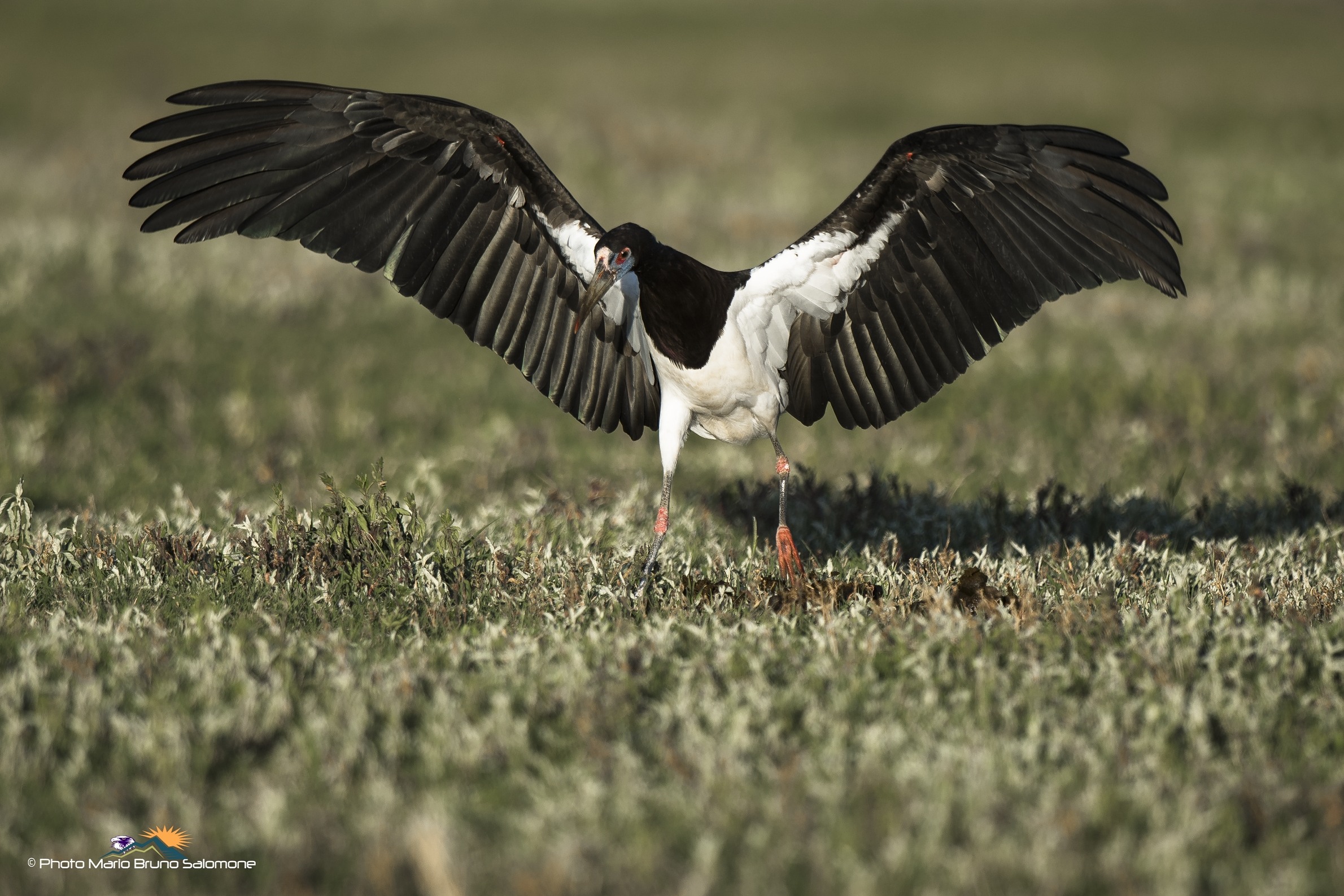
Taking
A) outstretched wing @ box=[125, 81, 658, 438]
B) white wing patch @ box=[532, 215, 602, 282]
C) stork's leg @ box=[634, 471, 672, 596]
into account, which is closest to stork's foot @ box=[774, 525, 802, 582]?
stork's leg @ box=[634, 471, 672, 596]

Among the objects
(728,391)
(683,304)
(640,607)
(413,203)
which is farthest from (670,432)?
(413,203)

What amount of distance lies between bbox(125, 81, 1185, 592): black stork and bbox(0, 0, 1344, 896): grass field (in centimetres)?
85

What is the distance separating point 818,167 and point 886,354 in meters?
15.1

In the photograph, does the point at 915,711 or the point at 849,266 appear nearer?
the point at 915,711

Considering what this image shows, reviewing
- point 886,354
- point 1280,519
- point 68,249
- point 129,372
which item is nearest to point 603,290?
point 886,354

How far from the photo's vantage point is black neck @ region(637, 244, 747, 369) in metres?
5.88

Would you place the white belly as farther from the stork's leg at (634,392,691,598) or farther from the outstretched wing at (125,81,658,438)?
the outstretched wing at (125,81,658,438)

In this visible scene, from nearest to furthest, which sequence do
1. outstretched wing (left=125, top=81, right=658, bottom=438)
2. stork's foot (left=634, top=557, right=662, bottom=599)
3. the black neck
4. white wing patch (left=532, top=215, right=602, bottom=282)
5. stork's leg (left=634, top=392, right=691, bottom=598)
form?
stork's foot (left=634, top=557, right=662, bottom=599) → outstretched wing (left=125, top=81, right=658, bottom=438) → the black neck → white wing patch (left=532, top=215, right=602, bottom=282) → stork's leg (left=634, top=392, right=691, bottom=598)

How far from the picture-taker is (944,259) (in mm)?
5984

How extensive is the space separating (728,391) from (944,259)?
123 centimetres

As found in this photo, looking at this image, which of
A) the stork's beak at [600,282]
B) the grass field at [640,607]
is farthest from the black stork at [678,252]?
the grass field at [640,607]

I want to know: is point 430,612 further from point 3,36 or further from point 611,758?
point 3,36

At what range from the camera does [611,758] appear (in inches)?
152

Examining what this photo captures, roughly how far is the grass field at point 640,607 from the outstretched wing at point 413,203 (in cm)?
99
